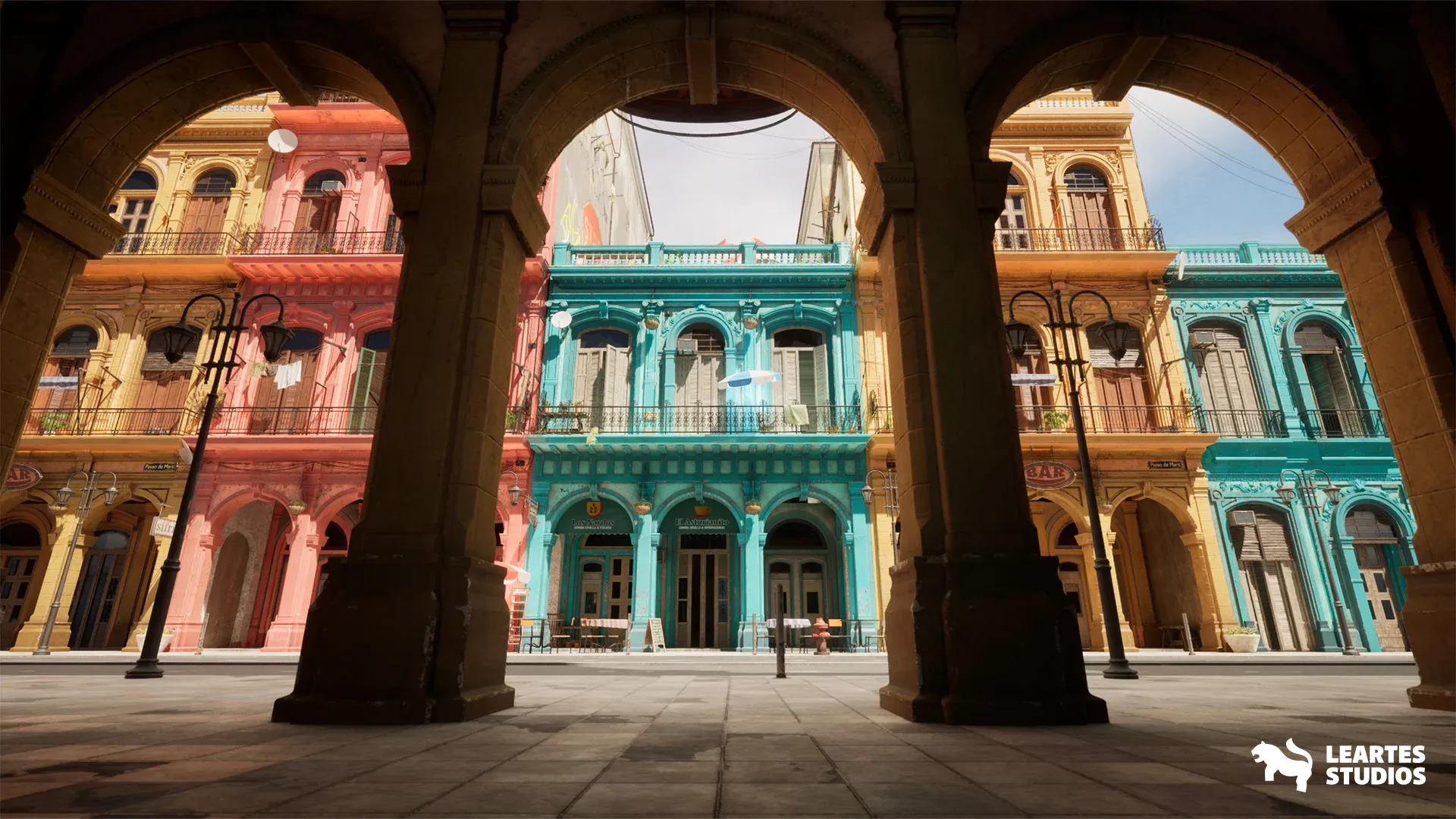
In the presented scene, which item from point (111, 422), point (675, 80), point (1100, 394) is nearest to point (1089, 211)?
point (1100, 394)

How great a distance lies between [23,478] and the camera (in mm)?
16281

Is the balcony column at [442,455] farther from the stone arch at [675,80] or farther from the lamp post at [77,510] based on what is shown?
the lamp post at [77,510]

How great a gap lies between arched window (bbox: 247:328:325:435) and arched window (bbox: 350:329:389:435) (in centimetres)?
70

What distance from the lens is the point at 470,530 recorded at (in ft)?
15.9

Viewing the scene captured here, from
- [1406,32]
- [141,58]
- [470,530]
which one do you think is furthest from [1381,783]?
[141,58]

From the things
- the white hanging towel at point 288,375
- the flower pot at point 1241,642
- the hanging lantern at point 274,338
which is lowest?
the flower pot at point 1241,642

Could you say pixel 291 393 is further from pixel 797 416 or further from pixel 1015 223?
pixel 1015 223

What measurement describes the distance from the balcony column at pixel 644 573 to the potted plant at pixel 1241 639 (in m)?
12.7

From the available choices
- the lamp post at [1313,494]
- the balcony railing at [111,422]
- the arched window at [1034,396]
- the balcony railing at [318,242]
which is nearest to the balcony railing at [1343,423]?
the lamp post at [1313,494]

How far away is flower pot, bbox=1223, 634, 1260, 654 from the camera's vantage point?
15172mm

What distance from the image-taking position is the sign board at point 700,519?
17609 millimetres

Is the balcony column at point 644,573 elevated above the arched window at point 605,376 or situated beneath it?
situated beneath

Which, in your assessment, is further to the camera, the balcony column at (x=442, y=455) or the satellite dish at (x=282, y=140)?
the satellite dish at (x=282, y=140)

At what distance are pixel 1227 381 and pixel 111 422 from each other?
2733cm
